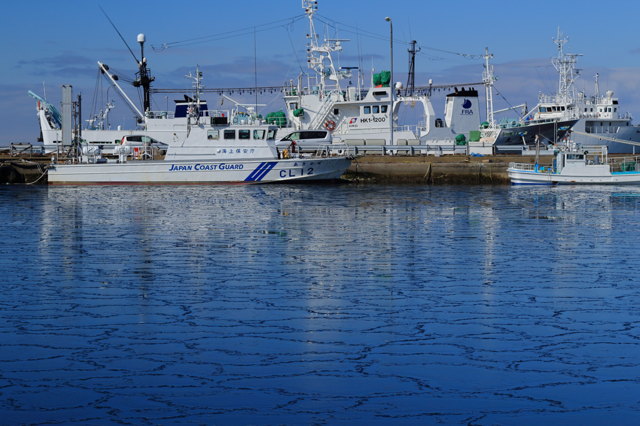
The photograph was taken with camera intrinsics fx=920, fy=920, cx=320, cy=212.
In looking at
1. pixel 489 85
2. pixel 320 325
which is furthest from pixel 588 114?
pixel 320 325

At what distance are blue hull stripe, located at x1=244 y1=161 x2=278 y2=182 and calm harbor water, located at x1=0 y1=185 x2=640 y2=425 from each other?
21.8 metres

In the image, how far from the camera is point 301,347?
9797mm

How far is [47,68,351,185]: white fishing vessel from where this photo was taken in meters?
45.6

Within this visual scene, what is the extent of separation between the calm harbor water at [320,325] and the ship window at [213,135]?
2218 centimetres

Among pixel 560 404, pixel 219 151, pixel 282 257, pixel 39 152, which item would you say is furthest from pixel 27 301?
pixel 39 152

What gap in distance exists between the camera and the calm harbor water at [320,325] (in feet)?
25.7

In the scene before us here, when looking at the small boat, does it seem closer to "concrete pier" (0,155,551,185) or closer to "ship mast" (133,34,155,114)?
"concrete pier" (0,155,551,185)

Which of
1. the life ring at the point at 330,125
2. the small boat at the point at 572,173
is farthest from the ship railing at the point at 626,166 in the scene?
the life ring at the point at 330,125

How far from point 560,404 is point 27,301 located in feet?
25.4

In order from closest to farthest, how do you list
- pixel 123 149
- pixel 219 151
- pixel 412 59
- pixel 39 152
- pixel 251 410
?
pixel 251 410, pixel 219 151, pixel 123 149, pixel 39 152, pixel 412 59

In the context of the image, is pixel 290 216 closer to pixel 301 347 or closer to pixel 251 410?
pixel 301 347

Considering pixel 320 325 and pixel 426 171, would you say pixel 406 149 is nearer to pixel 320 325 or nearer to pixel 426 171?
pixel 426 171

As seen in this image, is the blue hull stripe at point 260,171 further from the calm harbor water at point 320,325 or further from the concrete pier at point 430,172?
the calm harbor water at point 320,325

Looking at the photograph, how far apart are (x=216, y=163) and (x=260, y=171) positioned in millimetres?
2284
